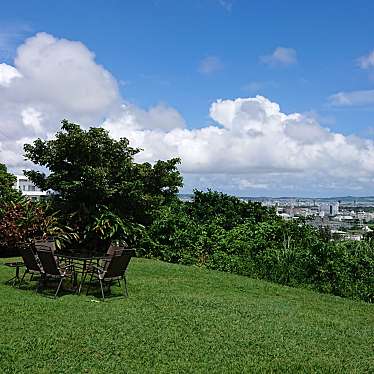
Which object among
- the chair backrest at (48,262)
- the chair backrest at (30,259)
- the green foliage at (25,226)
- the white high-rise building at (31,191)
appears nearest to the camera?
the chair backrest at (48,262)

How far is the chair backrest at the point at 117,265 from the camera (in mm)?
8141

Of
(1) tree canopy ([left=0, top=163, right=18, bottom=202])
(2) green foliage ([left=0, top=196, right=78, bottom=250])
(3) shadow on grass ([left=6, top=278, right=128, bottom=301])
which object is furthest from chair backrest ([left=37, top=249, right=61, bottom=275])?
(1) tree canopy ([left=0, top=163, right=18, bottom=202])

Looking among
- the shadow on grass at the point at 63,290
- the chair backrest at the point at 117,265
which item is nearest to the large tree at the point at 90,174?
the shadow on grass at the point at 63,290

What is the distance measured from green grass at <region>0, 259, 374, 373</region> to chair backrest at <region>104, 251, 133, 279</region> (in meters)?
0.43

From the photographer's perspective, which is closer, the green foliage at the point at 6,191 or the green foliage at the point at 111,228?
the green foliage at the point at 111,228

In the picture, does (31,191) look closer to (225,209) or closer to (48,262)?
(225,209)

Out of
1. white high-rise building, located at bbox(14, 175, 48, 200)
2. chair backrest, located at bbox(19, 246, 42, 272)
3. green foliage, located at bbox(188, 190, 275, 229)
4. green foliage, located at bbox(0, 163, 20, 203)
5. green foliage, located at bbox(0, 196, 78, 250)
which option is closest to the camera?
chair backrest, located at bbox(19, 246, 42, 272)

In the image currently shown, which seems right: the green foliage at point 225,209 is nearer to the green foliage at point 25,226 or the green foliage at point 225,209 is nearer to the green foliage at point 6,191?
the green foliage at point 25,226

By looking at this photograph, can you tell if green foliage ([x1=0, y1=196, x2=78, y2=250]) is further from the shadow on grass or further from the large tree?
the shadow on grass

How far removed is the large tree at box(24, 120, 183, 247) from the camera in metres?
13.8

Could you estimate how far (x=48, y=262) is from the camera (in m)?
8.23

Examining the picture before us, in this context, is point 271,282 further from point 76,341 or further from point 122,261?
point 76,341

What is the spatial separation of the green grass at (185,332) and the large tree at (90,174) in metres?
5.09

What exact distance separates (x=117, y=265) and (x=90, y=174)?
5.64m
